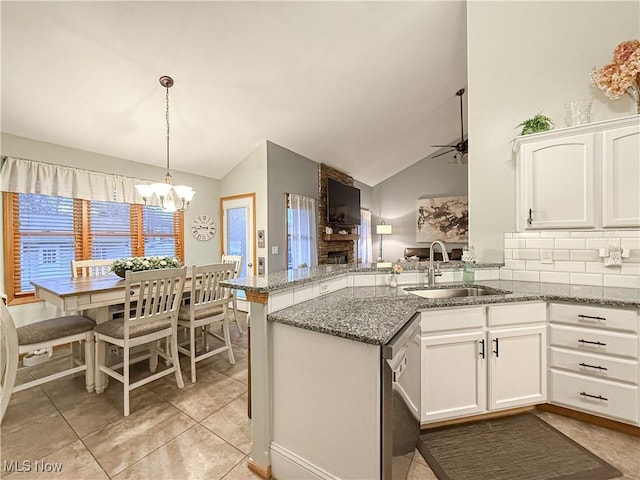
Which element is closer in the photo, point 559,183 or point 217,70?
point 559,183

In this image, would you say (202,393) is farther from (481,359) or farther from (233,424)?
(481,359)

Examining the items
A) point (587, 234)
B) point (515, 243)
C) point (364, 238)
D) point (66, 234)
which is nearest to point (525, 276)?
point (515, 243)

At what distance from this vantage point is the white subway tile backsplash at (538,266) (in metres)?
2.29

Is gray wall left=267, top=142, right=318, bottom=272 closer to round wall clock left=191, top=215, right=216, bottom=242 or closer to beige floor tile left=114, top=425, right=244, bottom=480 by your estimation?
round wall clock left=191, top=215, right=216, bottom=242

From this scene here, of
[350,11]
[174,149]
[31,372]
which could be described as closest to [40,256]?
[31,372]

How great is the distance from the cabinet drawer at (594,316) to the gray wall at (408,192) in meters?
4.88

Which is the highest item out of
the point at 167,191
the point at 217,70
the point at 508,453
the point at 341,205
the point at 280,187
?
the point at 217,70

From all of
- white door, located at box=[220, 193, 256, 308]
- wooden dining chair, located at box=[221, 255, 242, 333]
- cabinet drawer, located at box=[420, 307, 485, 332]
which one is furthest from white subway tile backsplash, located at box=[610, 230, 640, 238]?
white door, located at box=[220, 193, 256, 308]

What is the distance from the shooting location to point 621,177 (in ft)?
6.17

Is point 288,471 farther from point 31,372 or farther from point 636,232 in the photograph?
point 636,232

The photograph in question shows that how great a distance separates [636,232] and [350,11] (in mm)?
2911

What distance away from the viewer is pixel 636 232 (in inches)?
80.4

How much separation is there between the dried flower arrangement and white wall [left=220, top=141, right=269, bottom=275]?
3592 mm

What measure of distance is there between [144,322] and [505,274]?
304 centimetres
